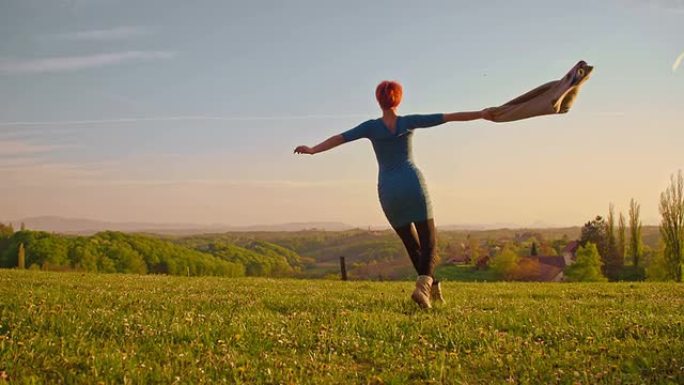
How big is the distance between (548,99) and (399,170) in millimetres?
2663

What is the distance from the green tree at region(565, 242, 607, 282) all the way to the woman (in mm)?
68015

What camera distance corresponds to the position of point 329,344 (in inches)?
285

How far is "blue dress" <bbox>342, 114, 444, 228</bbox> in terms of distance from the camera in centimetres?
1016

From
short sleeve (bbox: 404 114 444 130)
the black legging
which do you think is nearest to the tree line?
the black legging

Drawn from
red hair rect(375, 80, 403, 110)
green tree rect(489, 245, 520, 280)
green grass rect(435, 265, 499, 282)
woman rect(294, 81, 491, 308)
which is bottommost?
green grass rect(435, 265, 499, 282)

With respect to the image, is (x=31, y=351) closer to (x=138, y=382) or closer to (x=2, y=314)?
(x=138, y=382)

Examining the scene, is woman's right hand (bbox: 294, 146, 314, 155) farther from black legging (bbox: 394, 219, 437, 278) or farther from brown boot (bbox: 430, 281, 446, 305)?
brown boot (bbox: 430, 281, 446, 305)

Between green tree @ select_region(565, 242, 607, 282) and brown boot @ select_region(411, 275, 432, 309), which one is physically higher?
brown boot @ select_region(411, 275, 432, 309)

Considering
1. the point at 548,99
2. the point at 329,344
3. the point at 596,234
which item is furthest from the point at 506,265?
the point at 329,344

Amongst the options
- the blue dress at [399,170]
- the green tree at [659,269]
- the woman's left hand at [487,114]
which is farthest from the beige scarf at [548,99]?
the green tree at [659,269]

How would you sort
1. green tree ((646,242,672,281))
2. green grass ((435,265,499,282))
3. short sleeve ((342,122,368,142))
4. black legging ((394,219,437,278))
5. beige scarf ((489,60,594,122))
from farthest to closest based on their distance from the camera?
1. green grass ((435,265,499,282))
2. green tree ((646,242,672,281))
3. short sleeve ((342,122,368,142))
4. black legging ((394,219,437,278))
5. beige scarf ((489,60,594,122))

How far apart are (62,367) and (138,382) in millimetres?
969

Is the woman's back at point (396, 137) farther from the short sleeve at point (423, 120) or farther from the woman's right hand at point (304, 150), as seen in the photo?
the woman's right hand at point (304, 150)

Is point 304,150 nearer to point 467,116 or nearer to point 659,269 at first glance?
point 467,116
